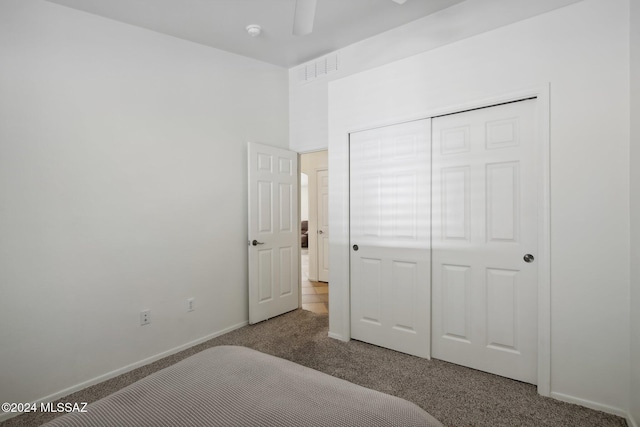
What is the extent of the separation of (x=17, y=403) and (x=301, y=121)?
3.37 metres

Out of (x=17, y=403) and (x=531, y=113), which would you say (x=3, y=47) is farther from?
(x=531, y=113)

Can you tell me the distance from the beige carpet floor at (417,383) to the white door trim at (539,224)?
0.55 ft

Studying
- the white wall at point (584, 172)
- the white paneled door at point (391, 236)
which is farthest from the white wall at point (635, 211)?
the white paneled door at point (391, 236)

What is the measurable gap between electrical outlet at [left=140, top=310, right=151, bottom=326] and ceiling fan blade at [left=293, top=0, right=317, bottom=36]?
2.43 meters

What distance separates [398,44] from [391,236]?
1.82 m

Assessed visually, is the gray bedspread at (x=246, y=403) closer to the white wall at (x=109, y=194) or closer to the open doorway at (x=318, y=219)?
the white wall at (x=109, y=194)

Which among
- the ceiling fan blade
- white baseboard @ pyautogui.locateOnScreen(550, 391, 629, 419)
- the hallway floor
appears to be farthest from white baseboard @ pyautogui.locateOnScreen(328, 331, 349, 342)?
the ceiling fan blade

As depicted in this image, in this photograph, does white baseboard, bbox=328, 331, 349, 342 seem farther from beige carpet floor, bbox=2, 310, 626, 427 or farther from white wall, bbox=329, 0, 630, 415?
white wall, bbox=329, 0, 630, 415

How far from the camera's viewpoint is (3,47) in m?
2.01

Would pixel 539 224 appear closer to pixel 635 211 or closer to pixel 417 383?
pixel 635 211

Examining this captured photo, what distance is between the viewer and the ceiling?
2.46 metres

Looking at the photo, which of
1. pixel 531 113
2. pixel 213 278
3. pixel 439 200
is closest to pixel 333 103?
pixel 439 200

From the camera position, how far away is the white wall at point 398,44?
2484 mm

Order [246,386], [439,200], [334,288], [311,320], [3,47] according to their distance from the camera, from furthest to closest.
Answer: [311,320], [334,288], [439,200], [3,47], [246,386]
